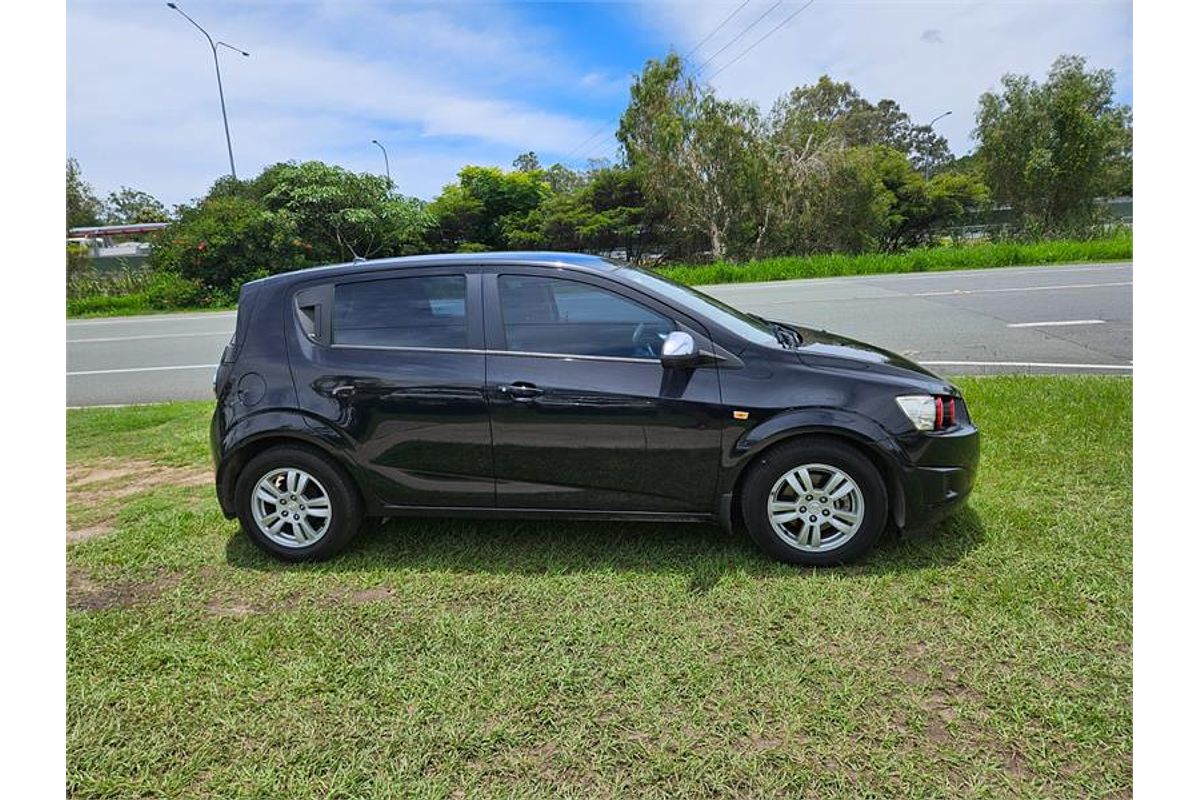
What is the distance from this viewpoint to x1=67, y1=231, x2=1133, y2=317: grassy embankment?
64.1 feet

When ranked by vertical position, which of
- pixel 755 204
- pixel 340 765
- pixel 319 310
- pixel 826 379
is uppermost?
pixel 755 204

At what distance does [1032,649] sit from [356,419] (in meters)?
3.29

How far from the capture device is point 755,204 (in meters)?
26.0

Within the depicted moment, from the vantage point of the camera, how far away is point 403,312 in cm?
393

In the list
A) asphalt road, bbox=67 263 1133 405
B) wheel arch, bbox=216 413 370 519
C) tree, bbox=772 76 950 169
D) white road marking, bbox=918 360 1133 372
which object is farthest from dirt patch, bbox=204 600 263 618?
tree, bbox=772 76 950 169

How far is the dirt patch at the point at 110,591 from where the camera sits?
11.9ft

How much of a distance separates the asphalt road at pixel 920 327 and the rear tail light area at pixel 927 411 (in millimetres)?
4671

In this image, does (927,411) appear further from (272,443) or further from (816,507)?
(272,443)

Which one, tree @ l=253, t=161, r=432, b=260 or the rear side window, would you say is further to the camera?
tree @ l=253, t=161, r=432, b=260

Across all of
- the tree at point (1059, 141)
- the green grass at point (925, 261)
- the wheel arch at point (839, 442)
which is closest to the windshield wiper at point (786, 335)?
the wheel arch at point (839, 442)

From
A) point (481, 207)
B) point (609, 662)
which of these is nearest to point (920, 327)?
point (609, 662)

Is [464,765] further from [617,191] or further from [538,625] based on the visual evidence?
[617,191]

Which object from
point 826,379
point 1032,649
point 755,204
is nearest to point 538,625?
point 826,379

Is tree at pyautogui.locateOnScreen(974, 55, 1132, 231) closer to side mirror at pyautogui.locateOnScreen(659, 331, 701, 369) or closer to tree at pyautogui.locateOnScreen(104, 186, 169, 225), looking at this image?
side mirror at pyautogui.locateOnScreen(659, 331, 701, 369)
